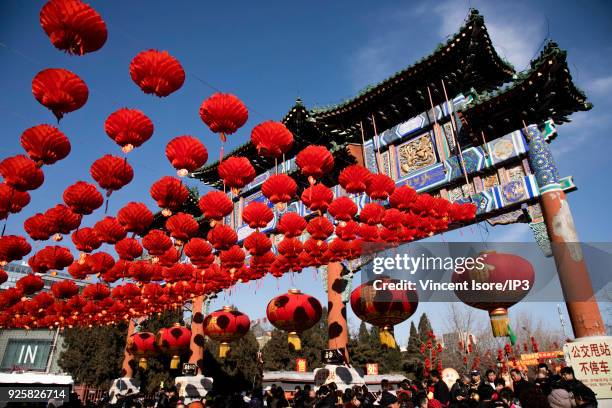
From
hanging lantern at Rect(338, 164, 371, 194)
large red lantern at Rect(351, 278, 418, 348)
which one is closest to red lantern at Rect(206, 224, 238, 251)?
hanging lantern at Rect(338, 164, 371, 194)

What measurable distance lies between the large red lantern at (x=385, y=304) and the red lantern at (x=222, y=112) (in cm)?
462

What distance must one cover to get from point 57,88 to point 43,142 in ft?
3.28

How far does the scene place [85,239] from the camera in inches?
295

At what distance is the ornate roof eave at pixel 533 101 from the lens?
8.26 m

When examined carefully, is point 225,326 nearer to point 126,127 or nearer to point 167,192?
point 167,192

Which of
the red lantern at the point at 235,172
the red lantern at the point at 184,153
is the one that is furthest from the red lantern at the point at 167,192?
the red lantern at the point at 235,172

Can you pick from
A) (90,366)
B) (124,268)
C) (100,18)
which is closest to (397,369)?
(90,366)

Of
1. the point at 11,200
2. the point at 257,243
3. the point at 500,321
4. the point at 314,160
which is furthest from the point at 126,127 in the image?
the point at 500,321

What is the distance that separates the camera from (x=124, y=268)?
31.2 feet

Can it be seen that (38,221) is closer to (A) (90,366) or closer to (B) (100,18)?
(B) (100,18)

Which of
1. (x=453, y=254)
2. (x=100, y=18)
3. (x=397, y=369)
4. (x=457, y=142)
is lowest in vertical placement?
(x=397, y=369)

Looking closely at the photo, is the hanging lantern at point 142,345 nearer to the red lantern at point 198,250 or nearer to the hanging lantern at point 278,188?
the red lantern at point 198,250

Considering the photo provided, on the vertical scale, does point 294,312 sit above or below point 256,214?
below

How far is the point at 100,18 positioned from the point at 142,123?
4.60 ft
